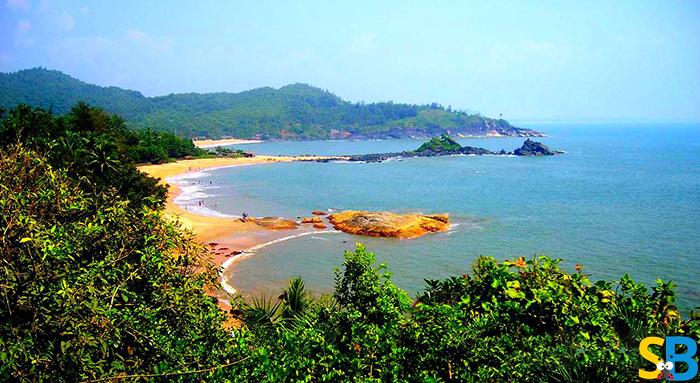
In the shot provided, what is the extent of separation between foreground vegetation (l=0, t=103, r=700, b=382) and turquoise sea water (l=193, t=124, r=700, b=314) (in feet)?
63.3

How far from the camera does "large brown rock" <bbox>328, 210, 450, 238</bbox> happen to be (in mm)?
41562

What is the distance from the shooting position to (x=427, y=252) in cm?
3634

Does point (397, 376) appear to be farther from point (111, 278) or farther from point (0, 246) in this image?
point (0, 246)

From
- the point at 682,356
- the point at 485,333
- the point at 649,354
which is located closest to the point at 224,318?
the point at 485,333

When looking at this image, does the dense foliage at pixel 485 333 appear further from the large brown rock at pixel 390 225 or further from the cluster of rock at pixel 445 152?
the cluster of rock at pixel 445 152

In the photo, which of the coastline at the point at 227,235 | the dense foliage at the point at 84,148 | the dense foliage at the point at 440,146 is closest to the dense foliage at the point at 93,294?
the dense foliage at the point at 84,148

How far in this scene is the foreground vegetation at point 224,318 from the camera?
23.4 ft

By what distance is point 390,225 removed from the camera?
42188 mm

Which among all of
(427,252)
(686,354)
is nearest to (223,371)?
(686,354)

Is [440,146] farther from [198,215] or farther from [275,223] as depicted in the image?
[198,215]

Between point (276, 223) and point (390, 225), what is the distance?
445 inches

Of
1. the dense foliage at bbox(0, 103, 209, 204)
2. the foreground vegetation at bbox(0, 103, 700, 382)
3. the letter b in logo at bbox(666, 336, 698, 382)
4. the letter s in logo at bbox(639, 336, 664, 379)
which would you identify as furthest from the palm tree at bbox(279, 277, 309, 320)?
the letter b in logo at bbox(666, 336, 698, 382)

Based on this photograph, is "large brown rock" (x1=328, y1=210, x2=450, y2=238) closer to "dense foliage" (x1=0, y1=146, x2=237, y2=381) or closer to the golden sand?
the golden sand

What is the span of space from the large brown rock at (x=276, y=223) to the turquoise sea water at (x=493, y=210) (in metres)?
4.82
